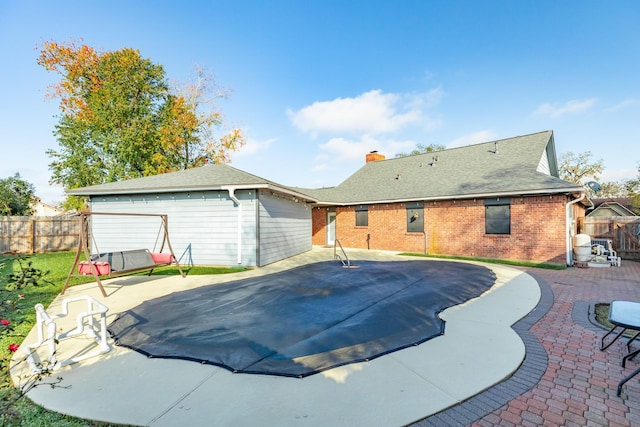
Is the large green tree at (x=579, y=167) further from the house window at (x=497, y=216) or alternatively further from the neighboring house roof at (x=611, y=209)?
the house window at (x=497, y=216)

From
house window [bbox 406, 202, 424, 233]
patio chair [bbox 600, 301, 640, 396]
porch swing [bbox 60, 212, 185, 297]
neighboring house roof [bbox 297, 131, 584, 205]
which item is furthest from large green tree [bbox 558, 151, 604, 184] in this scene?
porch swing [bbox 60, 212, 185, 297]

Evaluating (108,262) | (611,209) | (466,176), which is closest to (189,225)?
(108,262)

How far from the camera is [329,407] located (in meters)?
2.19

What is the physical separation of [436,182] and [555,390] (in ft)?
38.0

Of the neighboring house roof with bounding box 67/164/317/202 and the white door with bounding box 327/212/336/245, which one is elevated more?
the neighboring house roof with bounding box 67/164/317/202

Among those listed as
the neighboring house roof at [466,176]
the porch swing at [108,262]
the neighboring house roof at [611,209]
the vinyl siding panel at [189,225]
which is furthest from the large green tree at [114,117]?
the neighboring house roof at [611,209]

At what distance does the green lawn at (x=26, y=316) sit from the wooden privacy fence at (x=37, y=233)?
4.59 m

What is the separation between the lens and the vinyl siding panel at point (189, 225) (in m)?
9.10

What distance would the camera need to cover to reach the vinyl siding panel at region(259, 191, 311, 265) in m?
9.45

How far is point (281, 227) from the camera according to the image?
35.6ft

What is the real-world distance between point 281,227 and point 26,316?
7.21 m

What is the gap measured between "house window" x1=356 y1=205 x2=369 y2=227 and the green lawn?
7970mm

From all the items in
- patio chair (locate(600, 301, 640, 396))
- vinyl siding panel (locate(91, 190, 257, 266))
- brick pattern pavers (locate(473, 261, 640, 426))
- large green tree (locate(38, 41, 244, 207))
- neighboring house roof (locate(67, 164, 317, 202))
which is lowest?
brick pattern pavers (locate(473, 261, 640, 426))

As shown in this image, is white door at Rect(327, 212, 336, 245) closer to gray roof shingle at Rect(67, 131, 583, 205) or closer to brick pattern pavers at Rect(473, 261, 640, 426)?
gray roof shingle at Rect(67, 131, 583, 205)
